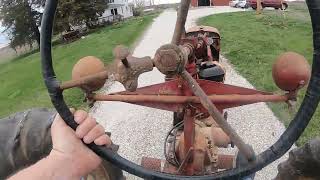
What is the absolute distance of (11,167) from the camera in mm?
2361

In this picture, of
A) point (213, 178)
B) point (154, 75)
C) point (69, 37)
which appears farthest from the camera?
point (69, 37)

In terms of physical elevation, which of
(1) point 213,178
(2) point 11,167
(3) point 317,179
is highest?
(1) point 213,178

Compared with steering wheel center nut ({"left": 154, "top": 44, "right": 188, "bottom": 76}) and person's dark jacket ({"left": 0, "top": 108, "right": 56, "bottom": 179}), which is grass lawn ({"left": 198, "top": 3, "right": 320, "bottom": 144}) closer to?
person's dark jacket ({"left": 0, "top": 108, "right": 56, "bottom": 179})

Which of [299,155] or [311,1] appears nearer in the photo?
[311,1]

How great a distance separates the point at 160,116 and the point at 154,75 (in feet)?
8.92

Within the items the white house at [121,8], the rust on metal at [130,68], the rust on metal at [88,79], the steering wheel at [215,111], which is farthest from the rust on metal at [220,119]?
the white house at [121,8]

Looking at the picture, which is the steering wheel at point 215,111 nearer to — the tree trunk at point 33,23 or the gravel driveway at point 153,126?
the gravel driveway at point 153,126

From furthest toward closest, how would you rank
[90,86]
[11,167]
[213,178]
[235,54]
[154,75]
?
1. [235,54]
2. [154,75]
3. [11,167]
4. [90,86]
5. [213,178]

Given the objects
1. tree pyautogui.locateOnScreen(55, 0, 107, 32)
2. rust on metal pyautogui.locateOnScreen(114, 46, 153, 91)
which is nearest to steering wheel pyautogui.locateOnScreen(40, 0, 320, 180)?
rust on metal pyautogui.locateOnScreen(114, 46, 153, 91)

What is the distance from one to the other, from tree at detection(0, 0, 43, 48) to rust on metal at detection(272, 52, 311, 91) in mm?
28150

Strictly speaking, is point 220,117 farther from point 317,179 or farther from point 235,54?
point 235,54

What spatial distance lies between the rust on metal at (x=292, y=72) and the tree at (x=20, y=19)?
2815 centimetres

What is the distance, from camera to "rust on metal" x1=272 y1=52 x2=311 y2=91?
143 cm

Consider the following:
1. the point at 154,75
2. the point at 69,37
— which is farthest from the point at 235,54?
the point at 69,37
